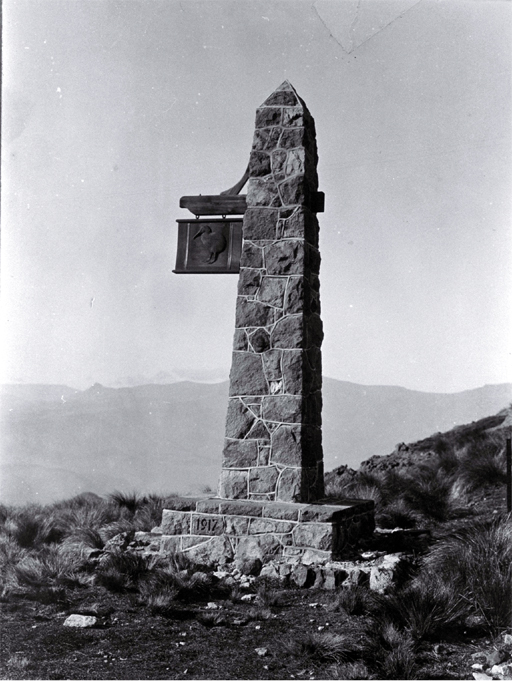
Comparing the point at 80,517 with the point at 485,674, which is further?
the point at 80,517

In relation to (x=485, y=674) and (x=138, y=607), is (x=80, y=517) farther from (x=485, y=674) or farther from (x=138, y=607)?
(x=485, y=674)

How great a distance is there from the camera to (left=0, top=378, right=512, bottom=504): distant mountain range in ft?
107

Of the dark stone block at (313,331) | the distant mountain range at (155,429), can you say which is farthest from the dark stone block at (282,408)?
the distant mountain range at (155,429)

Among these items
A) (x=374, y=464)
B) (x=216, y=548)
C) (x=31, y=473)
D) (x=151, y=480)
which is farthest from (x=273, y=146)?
(x=151, y=480)

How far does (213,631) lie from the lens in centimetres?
540

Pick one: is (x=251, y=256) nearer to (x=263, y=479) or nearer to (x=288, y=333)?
(x=288, y=333)

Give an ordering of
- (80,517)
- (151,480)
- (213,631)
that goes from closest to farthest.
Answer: (213,631), (80,517), (151,480)

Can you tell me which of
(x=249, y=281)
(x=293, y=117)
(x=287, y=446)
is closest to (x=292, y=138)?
(x=293, y=117)

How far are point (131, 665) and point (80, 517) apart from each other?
5.47m

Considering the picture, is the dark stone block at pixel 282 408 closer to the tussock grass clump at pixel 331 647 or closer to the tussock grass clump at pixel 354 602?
the tussock grass clump at pixel 354 602

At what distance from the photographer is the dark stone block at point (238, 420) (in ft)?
25.9

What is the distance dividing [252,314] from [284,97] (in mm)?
2531

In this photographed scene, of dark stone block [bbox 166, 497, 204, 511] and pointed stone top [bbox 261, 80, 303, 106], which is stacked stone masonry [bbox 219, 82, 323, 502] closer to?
pointed stone top [bbox 261, 80, 303, 106]

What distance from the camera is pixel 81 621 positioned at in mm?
5496
